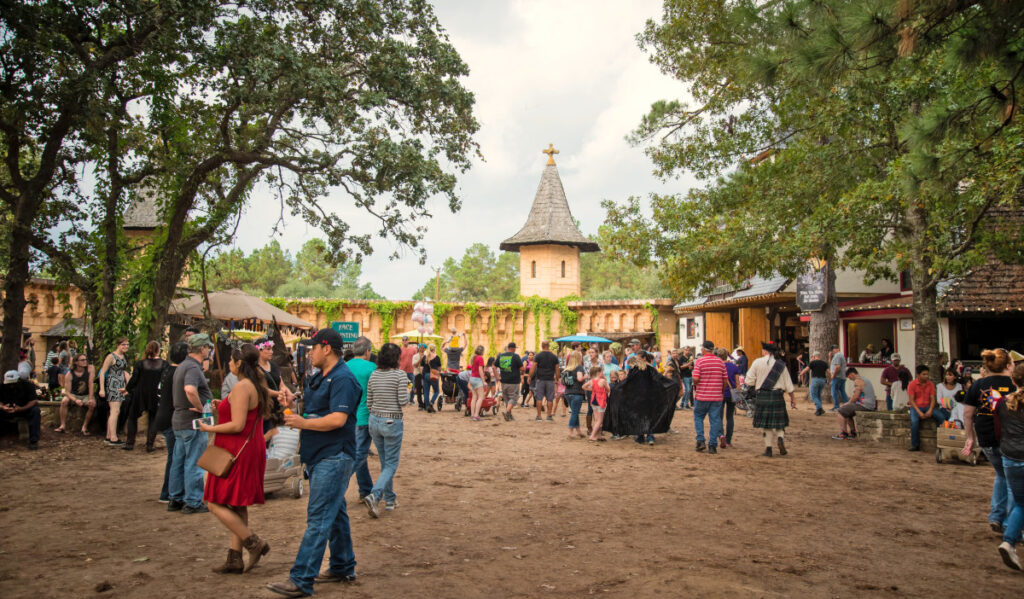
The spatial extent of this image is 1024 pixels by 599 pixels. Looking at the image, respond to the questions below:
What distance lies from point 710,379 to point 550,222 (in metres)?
32.6

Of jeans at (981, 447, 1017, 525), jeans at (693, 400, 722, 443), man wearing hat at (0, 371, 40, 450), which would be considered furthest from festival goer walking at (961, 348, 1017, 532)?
man wearing hat at (0, 371, 40, 450)

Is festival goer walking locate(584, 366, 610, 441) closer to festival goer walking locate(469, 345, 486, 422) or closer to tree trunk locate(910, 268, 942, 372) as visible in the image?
festival goer walking locate(469, 345, 486, 422)

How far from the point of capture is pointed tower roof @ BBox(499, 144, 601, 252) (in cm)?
4253

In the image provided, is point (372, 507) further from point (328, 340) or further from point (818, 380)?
point (818, 380)

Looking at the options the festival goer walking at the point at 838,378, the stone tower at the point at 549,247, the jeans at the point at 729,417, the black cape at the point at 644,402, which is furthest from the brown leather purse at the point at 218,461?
the stone tower at the point at 549,247

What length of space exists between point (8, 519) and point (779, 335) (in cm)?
2588

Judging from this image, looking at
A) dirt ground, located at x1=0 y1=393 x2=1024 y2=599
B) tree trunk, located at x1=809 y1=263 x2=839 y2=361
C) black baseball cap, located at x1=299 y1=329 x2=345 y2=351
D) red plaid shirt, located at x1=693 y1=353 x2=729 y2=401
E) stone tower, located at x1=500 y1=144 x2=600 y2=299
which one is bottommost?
dirt ground, located at x1=0 y1=393 x2=1024 y2=599

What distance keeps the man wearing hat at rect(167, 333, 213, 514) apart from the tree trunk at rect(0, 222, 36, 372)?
685cm

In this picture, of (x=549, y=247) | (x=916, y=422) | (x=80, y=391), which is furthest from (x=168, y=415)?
(x=549, y=247)

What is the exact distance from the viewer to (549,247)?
42.5 meters

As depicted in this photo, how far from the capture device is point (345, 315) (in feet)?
115

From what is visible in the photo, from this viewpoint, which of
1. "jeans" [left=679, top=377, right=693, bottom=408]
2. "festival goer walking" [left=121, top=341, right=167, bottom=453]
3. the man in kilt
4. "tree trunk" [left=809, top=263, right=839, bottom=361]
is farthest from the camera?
"tree trunk" [left=809, top=263, right=839, bottom=361]

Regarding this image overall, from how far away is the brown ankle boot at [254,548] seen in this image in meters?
4.98

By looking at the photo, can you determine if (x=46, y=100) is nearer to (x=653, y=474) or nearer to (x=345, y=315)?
(x=653, y=474)
